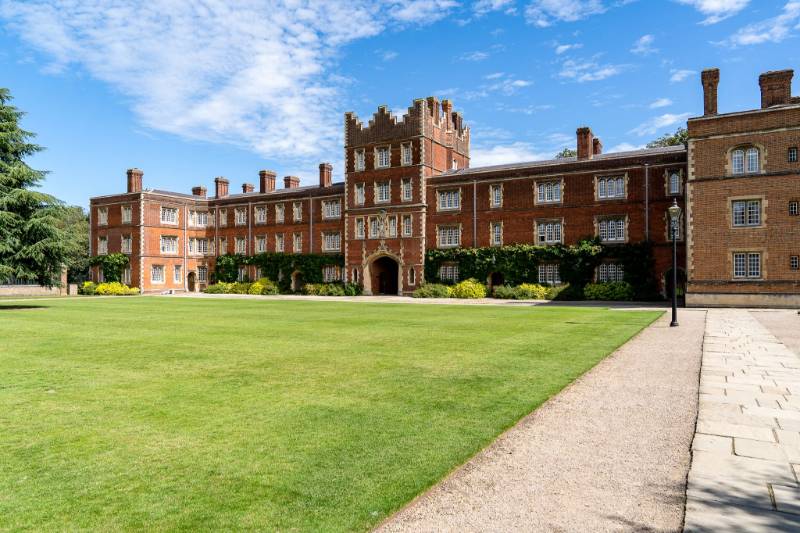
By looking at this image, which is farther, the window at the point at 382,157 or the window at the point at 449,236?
the window at the point at 382,157

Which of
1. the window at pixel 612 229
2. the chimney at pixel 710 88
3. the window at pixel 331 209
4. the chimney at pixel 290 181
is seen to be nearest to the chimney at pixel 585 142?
the window at pixel 612 229

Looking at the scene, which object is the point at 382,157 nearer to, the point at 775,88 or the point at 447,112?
the point at 447,112

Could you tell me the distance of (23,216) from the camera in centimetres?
3112

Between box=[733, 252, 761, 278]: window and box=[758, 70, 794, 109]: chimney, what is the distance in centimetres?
879

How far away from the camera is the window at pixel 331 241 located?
49156 millimetres

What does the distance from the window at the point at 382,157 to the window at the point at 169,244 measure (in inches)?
956

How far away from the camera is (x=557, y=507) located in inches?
162

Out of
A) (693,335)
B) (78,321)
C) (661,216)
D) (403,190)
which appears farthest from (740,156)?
(78,321)

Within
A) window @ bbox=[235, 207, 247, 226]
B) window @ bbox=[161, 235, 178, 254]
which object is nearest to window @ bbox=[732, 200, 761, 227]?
window @ bbox=[235, 207, 247, 226]

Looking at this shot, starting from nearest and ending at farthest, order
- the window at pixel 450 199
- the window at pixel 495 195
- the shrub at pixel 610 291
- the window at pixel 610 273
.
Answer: the shrub at pixel 610 291 → the window at pixel 610 273 → the window at pixel 495 195 → the window at pixel 450 199

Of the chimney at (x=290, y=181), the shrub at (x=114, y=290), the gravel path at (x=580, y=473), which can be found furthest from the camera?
the chimney at (x=290, y=181)

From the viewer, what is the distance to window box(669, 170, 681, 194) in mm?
35156

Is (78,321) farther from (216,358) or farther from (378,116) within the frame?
(378,116)

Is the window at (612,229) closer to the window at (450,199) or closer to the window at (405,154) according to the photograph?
the window at (450,199)
